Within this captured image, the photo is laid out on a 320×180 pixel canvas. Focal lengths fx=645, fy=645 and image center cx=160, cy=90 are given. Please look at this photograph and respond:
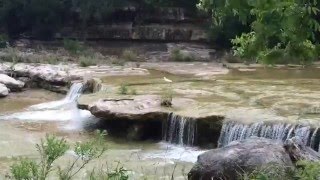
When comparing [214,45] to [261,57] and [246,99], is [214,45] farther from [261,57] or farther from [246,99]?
[261,57]

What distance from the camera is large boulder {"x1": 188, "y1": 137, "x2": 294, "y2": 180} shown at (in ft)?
24.7

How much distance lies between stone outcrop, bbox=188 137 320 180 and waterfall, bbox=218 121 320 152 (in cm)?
263

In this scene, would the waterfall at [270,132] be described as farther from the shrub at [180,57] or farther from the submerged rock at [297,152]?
the shrub at [180,57]

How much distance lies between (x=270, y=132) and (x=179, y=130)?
5.98 ft

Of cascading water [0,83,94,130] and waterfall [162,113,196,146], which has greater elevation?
waterfall [162,113,196,146]

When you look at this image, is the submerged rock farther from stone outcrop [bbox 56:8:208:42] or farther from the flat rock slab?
stone outcrop [bbox 56:8:208:42]

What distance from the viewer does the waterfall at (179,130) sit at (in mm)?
11827

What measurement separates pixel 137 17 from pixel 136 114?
19.0 meters

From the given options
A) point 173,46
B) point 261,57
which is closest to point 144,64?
point 173,46

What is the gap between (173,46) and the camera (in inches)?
1102

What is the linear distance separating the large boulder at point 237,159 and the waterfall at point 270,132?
8.70ft

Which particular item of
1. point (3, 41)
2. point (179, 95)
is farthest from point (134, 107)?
point (3, 41)

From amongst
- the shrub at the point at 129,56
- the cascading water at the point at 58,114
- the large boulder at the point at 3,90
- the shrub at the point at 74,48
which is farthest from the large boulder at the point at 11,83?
the shrub at the point at 74,48

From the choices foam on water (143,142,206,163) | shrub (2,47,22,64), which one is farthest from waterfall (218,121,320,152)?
shrub (2,47,22,64)
